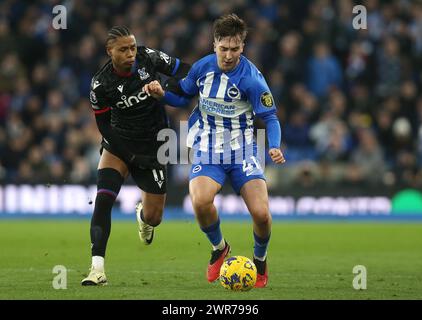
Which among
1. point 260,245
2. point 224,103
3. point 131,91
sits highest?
point 131,91

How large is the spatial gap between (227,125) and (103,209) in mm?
1387

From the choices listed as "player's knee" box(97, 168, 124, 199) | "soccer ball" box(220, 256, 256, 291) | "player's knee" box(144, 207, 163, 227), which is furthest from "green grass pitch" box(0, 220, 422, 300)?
"player's knee" box(97, 168, 124, 199)

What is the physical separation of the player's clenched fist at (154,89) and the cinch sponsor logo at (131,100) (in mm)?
488

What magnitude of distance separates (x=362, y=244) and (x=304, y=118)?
20.0 ft

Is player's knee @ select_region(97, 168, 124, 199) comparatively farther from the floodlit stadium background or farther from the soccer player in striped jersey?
the floodlit stadium background

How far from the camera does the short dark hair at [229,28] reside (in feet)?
30.0

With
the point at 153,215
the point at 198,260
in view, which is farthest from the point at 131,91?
the point at 198,260

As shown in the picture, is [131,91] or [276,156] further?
[131,91]

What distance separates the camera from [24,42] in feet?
74.2

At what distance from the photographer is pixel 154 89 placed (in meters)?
9.27

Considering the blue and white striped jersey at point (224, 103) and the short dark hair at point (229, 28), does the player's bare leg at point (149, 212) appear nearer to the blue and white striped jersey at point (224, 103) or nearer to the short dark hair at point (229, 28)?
the blue and white striped jersey at point (224, 103)

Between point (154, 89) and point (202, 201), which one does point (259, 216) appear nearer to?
point (202, 201)

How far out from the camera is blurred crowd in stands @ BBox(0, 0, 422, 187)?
66.1ft

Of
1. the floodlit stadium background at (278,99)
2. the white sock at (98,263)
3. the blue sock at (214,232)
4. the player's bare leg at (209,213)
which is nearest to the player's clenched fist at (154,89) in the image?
the player's bare leg at (209,213)
